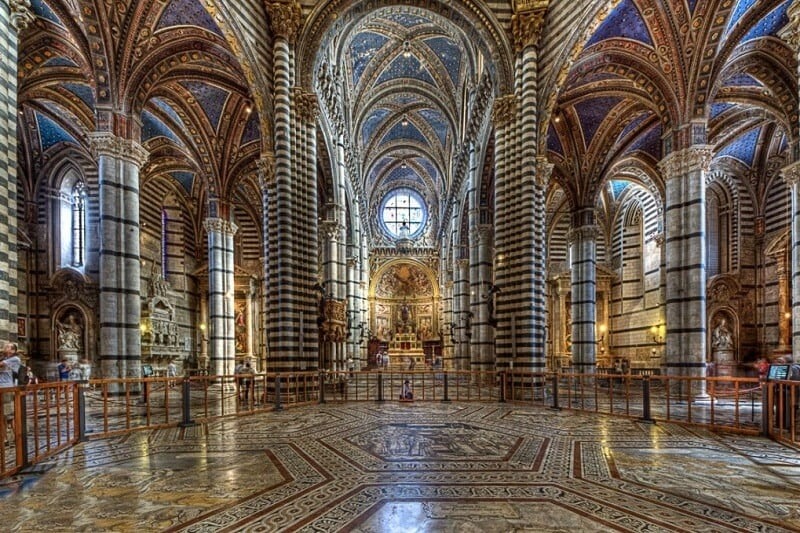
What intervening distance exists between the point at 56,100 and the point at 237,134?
6.92 m

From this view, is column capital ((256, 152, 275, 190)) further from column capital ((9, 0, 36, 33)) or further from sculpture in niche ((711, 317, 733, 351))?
sculpture in niche ((711, 317, 733, 351))

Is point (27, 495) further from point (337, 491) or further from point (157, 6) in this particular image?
point (157, 6)

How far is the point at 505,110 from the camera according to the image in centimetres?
1422

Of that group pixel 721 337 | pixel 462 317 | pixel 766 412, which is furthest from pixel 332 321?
pixel 721 337

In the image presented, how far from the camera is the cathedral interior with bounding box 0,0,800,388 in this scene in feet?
42.0

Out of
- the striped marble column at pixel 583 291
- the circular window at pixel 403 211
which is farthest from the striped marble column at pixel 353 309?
the circular window at pixel 403 211

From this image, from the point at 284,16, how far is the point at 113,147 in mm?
6925

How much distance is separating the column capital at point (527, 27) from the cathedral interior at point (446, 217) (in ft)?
0.29

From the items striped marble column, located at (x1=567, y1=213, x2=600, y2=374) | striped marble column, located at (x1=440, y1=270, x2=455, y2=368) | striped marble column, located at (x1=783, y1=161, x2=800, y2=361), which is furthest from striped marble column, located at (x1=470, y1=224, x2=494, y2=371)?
striped marble column, located at (x1=440, y1=270, x2=455, y2=368)

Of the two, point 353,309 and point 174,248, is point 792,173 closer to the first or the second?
point 353,309

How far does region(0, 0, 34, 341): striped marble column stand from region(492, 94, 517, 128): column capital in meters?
12.2

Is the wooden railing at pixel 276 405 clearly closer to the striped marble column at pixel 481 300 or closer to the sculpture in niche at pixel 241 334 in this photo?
the striped marble column at pixel 481 300

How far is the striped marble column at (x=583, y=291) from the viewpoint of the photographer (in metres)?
21.5

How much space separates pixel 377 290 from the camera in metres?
41.6
